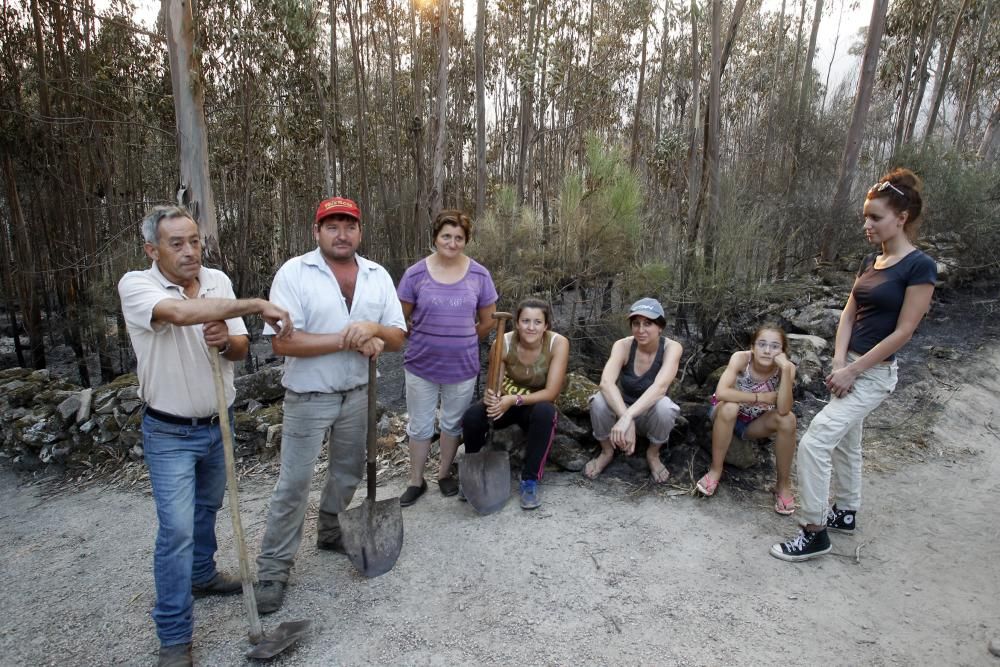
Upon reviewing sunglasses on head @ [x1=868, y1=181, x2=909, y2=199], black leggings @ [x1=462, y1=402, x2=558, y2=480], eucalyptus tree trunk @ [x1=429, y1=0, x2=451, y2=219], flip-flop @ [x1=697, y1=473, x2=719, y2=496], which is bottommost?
flip-flop @ [x1=697, y1=473, x2=719, y2=496]

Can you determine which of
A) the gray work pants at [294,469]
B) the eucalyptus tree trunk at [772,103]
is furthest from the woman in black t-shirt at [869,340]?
the eucalyptus tree trunk at [772,103]

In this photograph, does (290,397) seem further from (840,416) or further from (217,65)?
(217,65)

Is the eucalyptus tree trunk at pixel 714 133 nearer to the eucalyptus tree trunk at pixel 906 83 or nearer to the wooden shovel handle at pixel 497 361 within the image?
the wooden shovel handle at pixel 497 361

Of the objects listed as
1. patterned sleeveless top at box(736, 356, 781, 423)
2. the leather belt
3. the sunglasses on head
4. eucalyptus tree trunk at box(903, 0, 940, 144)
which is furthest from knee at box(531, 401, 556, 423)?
eucalyptus tree trunk at box(903, 0, 940, 144)

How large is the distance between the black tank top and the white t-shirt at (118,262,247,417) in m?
2.28

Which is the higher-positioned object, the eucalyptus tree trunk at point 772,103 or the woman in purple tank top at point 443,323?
the eucalyptus tree trunk at point 772,103

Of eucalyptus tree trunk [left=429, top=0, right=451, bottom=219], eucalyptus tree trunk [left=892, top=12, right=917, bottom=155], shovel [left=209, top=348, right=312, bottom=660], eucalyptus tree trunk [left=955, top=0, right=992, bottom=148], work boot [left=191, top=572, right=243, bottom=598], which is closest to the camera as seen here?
shovel [left=209, top=348, right=312, bottom=660]

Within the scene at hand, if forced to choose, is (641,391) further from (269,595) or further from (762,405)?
(269,595)

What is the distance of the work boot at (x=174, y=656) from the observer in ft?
6.64

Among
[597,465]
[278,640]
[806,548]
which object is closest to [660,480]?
[597,465]

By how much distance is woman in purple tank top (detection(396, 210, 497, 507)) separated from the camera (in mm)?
3084

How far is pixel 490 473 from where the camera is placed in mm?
3248

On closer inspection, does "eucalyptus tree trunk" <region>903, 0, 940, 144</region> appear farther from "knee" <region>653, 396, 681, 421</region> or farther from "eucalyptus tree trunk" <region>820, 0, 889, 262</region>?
"knee" <region>653, 396, 681, 421</region>

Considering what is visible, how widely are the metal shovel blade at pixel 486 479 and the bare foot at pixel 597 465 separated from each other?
60cm
